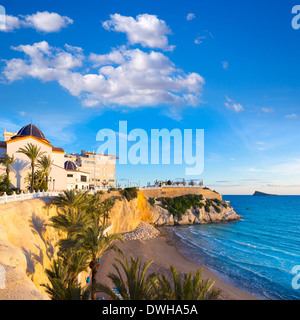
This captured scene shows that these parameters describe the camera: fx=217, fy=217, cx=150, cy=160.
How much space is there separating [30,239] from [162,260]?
18528 millimetres

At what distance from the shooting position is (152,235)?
140 feet

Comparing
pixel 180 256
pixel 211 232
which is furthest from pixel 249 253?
pixel 211 232

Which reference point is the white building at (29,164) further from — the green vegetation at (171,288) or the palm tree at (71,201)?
the green vegetation at (171,288)

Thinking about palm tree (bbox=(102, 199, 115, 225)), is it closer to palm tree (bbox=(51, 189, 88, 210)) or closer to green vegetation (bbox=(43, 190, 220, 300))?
green vegetation (bbox=(43, 190, 220, 300))

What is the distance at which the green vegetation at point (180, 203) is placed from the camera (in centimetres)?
6031

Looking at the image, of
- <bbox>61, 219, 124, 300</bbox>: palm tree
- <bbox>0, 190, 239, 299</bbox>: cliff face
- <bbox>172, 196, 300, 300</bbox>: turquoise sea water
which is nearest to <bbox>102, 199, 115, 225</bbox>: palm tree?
<bbox>0, 190, 239, 299</bbox>: cliff face

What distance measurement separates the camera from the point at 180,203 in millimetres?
62812

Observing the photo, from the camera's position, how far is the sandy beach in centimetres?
2152

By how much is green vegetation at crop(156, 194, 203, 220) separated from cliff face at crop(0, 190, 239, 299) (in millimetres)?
16118

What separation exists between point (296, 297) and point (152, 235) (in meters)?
25.5

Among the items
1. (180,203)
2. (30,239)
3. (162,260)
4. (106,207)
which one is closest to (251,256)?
(162,260)

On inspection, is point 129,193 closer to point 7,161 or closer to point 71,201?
point 7,161

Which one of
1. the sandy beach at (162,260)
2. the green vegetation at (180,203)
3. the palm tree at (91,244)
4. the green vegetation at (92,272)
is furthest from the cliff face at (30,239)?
the green vegetation at (180,203)
